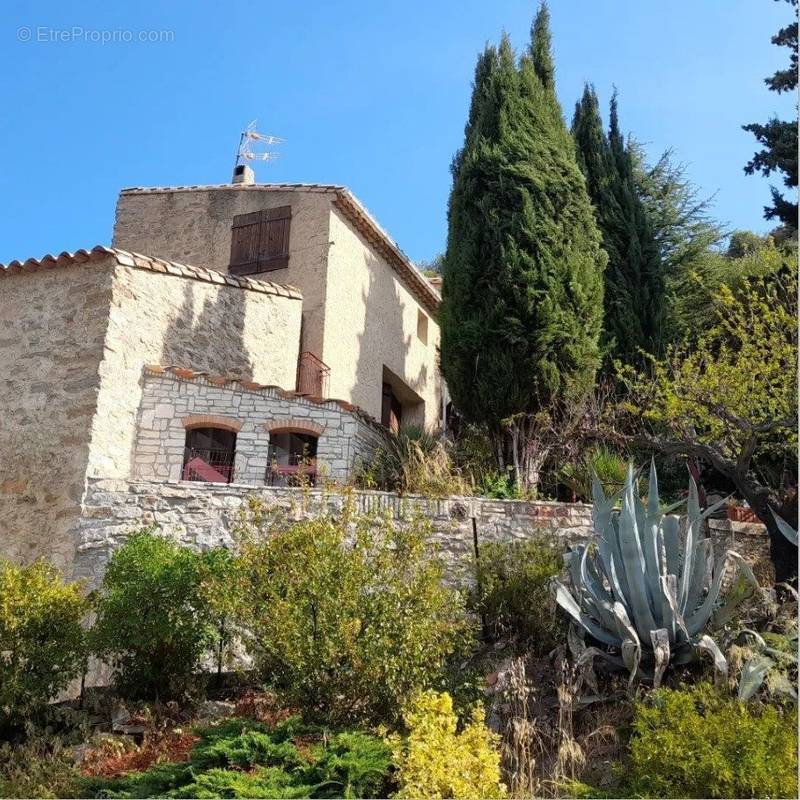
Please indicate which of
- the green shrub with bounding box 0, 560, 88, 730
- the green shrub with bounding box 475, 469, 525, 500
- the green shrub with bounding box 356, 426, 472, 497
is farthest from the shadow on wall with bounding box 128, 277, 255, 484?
the green shrub with bounding box 0, 560, 88, 730

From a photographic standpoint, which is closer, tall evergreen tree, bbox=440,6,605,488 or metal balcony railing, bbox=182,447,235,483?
metal balcony railing, bbox=182,447,235,483

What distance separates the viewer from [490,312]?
1373 cm

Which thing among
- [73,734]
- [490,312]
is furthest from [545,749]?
[490,312]

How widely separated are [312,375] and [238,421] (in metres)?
2.81

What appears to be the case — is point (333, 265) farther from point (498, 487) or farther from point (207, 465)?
point (498, 487)

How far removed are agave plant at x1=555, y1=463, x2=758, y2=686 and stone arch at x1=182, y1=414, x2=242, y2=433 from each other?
19.8 ft

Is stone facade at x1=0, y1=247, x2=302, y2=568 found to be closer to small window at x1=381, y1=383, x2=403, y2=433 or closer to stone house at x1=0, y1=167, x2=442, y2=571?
stone house at x1=0, y1=167, x2=442, y2=571

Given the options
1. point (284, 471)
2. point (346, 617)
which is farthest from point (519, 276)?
point (346, 617)

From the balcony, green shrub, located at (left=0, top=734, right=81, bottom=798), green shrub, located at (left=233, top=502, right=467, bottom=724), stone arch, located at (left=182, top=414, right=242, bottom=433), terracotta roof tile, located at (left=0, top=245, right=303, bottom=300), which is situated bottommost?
green shrub, located at (left=0, top=734, right=81, bottom=798)

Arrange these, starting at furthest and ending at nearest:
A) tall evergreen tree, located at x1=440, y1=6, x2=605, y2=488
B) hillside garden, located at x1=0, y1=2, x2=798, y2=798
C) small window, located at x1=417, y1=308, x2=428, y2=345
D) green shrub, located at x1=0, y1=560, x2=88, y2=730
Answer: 1. small window, located at x1=417, y1=308, x2=428, y2=345
2. tall evergreen tree, located at x1=440, y1=6, x2=605, y2=488
3. green shrub, located at x1=0, y1=560, x2=88, y2=730
4. hillside garden, located at x1=0, y1=2, x2=798, y2=798

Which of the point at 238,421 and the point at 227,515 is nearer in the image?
the point at 227,515

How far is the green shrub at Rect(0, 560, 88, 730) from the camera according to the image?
8.02m

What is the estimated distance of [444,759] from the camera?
6.12 meters

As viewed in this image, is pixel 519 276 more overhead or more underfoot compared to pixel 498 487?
more overhead
